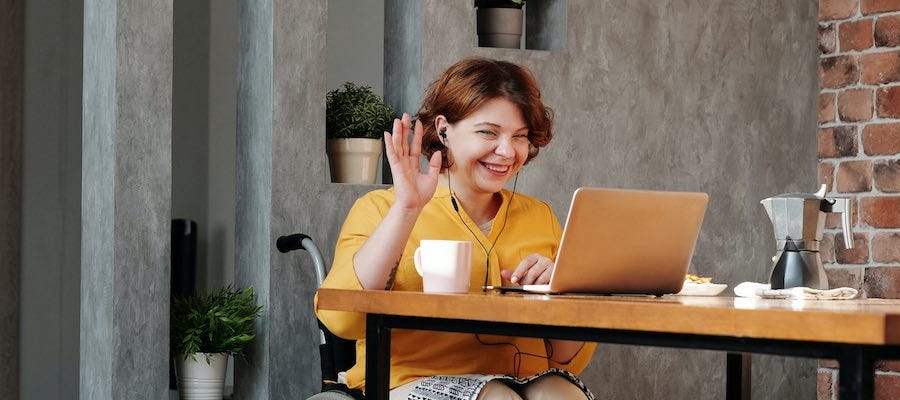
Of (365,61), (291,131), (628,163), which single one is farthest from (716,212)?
(365,61)

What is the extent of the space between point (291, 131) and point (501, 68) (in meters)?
0.82

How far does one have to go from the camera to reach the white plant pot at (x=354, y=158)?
3051 mm

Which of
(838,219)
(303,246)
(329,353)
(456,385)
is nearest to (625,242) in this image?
(456,385)

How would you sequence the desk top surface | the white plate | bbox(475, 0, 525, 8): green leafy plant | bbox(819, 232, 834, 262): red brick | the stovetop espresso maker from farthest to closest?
1. bbox(819, 232, 834, 262): red brick
2. bbox(475, 0, 525, 8): green leafy plant
3. the white plate
4. the stovetop espresso maker
5. the desk top surface

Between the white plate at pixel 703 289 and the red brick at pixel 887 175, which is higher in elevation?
the red brick at pixel 887 175

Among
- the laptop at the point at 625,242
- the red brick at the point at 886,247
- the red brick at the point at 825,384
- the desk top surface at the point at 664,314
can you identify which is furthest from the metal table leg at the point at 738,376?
the red brick at the point at 825,384

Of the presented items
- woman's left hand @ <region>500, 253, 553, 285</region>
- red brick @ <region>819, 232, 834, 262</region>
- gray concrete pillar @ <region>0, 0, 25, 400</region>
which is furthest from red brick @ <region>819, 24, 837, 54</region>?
gray concrete pillar @ <region>0, 0, 25, 400</region>

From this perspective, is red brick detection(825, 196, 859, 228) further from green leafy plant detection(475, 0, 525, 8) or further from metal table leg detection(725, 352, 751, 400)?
metal table leg detection(725, 352, 751, 400)

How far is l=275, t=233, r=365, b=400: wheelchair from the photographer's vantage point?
2037 millimetres

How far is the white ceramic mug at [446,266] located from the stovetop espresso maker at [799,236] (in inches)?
22.1

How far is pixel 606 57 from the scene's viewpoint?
356 cm

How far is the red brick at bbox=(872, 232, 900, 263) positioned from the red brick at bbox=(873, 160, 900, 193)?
15cm

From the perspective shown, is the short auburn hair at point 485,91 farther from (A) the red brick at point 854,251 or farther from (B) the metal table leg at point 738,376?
(A) the red brick at point 854,251

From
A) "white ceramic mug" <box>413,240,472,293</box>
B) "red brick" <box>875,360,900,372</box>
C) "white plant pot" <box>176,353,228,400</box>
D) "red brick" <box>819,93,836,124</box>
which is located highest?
"red brick" <box>819,93,836,124</box>
